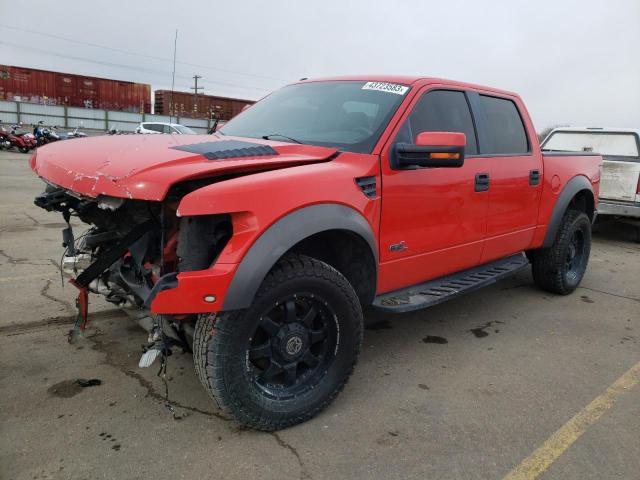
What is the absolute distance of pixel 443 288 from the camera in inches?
140

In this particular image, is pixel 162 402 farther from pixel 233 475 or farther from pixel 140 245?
pixel 140 245

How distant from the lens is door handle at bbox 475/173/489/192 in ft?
11.9

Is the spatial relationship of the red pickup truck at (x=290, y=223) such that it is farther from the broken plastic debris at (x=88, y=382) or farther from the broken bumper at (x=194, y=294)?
the broken plastic debris at (x=88, y=382)

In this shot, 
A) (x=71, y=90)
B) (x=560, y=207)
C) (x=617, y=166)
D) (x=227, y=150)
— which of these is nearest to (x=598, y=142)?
(x=617, y=166)

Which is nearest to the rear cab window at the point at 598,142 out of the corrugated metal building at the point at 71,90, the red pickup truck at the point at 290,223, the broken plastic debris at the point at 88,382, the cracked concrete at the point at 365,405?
the cracked concrete at the point at 365,405

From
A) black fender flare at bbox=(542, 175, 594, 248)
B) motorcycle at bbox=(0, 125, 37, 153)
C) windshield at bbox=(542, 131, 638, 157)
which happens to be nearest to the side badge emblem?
black fender flare at bbox=(542, 175, 594, 248)

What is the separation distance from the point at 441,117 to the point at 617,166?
231 inches

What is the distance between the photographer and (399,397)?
3.01 meters

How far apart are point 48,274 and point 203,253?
3241 mm

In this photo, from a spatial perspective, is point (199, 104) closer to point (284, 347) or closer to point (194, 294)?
point (284, 347)

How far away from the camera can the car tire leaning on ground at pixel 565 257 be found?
4902 millimetres

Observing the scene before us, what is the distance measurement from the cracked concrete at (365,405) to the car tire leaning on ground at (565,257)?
0.49 m

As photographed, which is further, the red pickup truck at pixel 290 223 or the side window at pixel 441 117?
the side window at pixel 441 117

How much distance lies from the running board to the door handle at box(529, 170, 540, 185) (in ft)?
2.28
